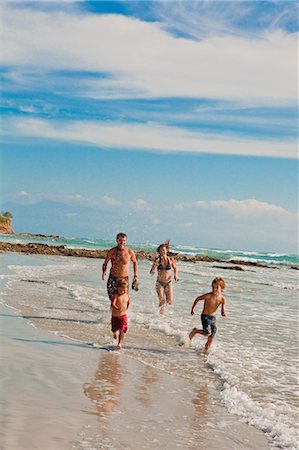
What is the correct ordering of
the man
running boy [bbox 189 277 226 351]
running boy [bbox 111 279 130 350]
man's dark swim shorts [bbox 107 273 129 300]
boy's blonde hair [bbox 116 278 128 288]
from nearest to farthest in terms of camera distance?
running boy [bbox 111 279 130 350], running boy [bbox 189 277 226 351], boy's blonde hair [bbox 116 278 128 288], man's dark swim shorts [bbox 107 273 129 300], the man

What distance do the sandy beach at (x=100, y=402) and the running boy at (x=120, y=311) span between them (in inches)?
9.8

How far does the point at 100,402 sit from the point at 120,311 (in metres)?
3.54

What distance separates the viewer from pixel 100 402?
5762mm

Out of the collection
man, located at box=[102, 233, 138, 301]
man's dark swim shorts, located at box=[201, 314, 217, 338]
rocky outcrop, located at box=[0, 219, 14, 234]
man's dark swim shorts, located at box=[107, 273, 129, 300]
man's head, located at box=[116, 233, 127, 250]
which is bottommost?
man's dark swim shorts, located at box=[201, 314, 217, 338]

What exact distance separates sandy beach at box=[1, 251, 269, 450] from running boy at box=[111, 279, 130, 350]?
0.82 feet

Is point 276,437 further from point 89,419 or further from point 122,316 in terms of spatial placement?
point 122,316

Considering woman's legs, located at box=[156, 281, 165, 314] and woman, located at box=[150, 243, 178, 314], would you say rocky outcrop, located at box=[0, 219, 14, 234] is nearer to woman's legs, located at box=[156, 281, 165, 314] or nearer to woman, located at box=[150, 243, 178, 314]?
woman, located at box=[150, 243, 178, 314]

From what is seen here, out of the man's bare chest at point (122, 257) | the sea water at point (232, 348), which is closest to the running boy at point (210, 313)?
the sea water at point (232, 348)

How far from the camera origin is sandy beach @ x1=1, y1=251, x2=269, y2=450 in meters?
4.75

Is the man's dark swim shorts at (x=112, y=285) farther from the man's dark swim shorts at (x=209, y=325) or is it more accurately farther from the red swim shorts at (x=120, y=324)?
the man's dark swim shorts at (x=209, y=325)

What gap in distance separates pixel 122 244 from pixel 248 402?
4472mm

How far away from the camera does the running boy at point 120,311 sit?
9.02m

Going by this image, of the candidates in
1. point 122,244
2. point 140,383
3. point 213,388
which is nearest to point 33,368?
point 140,383

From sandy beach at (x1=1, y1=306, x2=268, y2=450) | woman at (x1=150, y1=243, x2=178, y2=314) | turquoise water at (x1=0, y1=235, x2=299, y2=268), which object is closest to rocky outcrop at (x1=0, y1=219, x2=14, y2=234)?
turquoise water at (x1=0, y1=235, x2=299, y2=268)
